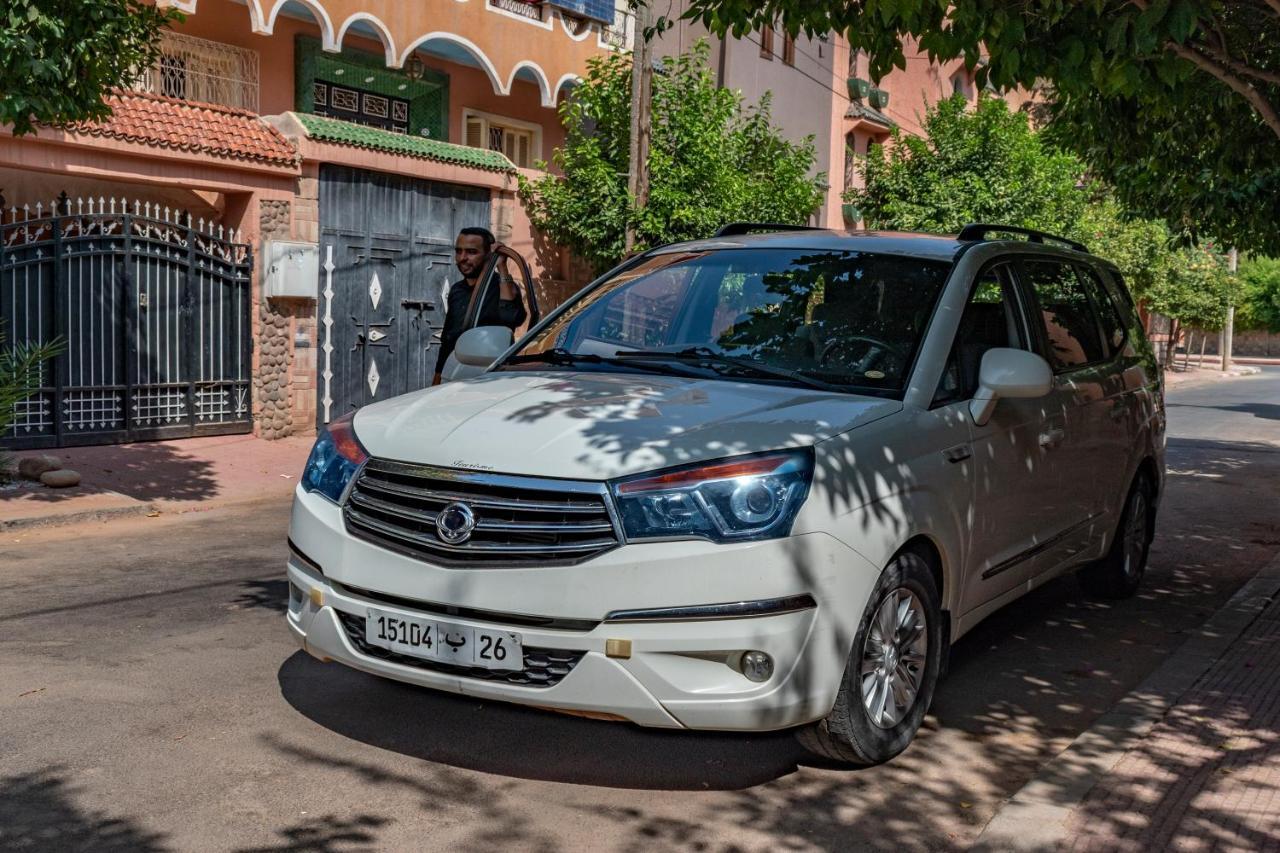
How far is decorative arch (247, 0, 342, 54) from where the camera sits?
55.7ft

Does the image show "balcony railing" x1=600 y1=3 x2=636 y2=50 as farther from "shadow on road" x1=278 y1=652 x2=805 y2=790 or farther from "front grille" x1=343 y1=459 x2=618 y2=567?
"front grille" x1=343 y1=459 x2=618 y2=567

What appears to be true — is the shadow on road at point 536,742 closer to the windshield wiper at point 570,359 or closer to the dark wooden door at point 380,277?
the windshield wiper at point 570,359

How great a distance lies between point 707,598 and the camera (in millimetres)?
3887

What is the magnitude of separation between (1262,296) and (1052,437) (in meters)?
69.1

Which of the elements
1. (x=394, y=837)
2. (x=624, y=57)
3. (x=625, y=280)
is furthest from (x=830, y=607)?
(x=624, y=57)

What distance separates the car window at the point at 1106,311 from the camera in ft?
22.4

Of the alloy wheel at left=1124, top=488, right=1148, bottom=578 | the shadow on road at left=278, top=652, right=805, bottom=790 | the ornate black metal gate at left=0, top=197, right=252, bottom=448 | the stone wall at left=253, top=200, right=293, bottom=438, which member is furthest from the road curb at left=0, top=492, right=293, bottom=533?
the alloy wheel at left=1124, top=488, right=1148, bottom=578

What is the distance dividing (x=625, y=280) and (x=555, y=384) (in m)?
1.14

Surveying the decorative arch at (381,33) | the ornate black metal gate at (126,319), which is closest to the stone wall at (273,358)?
the ornate black metal gate at (126,319)

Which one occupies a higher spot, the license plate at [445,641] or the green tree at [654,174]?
the green tree at [654,174]

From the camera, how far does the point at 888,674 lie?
14.8 feet

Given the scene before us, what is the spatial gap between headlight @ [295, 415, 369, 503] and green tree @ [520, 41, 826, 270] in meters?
13.5

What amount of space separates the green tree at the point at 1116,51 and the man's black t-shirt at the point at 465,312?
2.17 metres

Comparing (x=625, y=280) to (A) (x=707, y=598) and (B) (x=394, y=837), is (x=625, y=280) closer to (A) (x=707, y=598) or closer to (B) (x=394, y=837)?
(A) (x=707, y=598)
